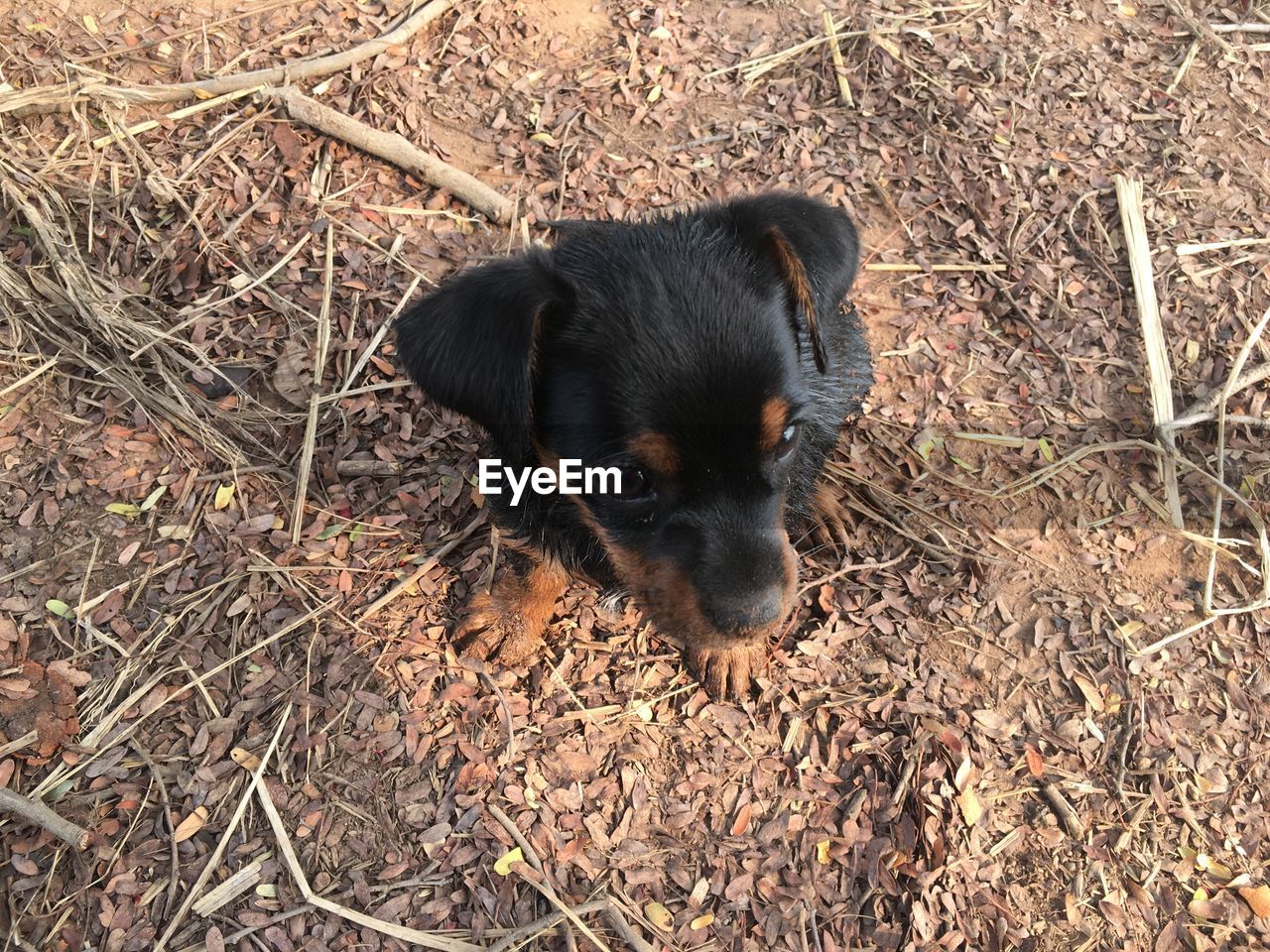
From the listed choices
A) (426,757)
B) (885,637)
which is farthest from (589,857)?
(885,637)

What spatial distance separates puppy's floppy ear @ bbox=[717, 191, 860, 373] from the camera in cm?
261

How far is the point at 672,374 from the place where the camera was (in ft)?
7.58

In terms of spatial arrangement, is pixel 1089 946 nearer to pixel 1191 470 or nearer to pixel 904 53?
pixel 1191 470

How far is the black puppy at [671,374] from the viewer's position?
7.68ft

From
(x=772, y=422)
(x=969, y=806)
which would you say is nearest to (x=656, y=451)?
(x=772, y=422)

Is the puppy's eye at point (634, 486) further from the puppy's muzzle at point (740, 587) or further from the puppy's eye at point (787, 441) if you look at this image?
the puppy's eye at point (787, 441)

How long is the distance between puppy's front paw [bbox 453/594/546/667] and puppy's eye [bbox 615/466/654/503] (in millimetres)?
1092

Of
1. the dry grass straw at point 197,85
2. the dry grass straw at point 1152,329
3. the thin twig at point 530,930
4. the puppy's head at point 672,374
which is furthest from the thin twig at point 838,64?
the thin twig at point 530,930

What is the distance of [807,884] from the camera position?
305 cm

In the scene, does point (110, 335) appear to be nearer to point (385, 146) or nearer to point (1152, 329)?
point (385, 146)

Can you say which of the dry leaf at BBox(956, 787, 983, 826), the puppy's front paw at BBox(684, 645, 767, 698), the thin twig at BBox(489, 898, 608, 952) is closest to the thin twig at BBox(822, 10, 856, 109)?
the puppy's front paw at BBox(684, 645, 767, 698)

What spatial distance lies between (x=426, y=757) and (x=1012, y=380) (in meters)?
3.34

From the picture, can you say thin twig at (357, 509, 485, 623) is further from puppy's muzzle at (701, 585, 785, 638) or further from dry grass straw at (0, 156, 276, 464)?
puppy's muzzle at (701, 585, 785, 638)

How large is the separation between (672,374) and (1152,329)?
130 inches
